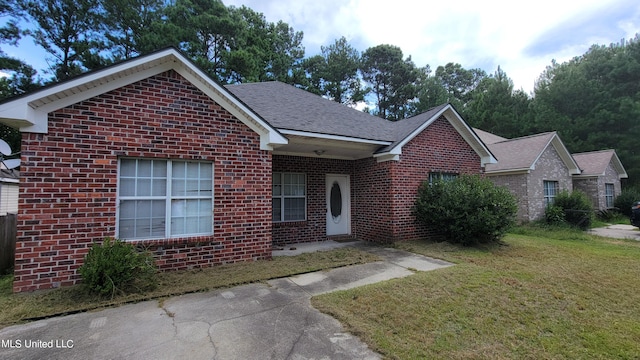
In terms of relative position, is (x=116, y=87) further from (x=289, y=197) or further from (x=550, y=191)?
(x=550, y=191)

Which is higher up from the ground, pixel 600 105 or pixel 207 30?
pixel 207 30

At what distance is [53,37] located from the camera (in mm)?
16922

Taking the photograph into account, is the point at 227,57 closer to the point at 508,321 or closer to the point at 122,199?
the point at 122,199

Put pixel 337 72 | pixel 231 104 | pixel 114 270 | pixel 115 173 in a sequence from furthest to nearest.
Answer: pixel 337 72 → pixel 231 104 → pixel 115 173 → pixel 114 270

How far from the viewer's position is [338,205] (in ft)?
32.8

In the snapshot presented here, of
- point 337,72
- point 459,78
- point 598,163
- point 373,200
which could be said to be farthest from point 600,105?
point 373,200

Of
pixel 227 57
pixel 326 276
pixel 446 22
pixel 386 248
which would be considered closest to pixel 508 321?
pixel 326 276

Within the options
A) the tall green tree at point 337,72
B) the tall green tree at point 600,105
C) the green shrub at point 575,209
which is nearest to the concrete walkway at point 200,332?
the green shrub at point 575,209

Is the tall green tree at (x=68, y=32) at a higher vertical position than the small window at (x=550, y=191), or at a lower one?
higher

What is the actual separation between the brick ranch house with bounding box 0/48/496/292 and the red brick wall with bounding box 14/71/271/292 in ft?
0.06

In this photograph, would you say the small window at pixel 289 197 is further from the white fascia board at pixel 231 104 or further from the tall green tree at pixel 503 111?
the tall green tree at pixel 503 111

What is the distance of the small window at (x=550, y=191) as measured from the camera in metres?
14.8

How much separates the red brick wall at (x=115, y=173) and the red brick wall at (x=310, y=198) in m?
2.32

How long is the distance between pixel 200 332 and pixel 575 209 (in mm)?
17067
